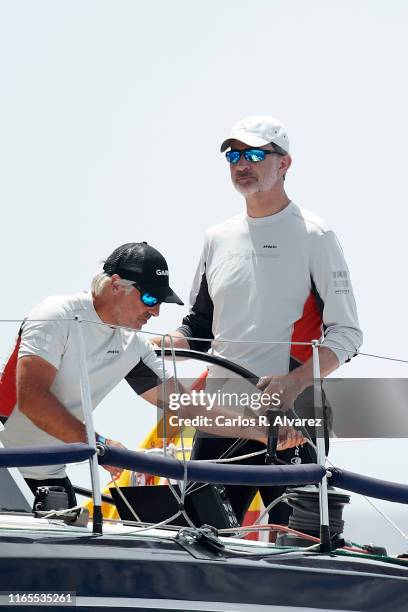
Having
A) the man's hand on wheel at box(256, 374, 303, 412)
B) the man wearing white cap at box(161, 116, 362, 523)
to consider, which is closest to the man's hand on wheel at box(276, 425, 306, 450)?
the man's hand on wheel at box(256, 374, 303, 412)

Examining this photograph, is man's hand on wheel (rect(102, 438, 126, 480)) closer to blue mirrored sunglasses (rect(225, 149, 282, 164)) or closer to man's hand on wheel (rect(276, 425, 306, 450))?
man's hand on wheel (rect(276, 425, 306, 450))

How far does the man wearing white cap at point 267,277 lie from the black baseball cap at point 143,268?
12.7 inches

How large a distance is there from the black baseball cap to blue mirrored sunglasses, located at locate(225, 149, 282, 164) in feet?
2.61

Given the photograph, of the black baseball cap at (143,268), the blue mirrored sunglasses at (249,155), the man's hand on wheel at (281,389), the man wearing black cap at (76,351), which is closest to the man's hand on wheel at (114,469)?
the man wearing black cap at (76,351)

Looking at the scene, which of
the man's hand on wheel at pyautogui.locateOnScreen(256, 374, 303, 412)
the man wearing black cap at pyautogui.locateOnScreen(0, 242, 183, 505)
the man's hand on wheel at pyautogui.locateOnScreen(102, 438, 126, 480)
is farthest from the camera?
the man's hand on wheel at pyautogui.locateOnScreen(256, 374, 303, 412)

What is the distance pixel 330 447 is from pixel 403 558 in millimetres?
451

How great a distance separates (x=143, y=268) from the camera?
4.98m

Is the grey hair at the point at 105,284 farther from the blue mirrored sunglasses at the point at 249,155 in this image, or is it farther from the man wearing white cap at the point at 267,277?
the blue mirrored sunglasses at the point at 249,155

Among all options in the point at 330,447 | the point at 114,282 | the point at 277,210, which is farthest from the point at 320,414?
the point at 277,210

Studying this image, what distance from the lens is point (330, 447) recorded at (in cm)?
460

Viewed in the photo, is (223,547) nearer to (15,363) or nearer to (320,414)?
(320,414)

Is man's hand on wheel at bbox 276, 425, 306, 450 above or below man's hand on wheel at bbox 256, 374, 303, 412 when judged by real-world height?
below

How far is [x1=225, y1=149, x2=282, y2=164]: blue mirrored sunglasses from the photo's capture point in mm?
5602

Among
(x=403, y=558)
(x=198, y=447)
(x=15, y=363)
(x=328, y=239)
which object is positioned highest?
(x=328, y=239)
